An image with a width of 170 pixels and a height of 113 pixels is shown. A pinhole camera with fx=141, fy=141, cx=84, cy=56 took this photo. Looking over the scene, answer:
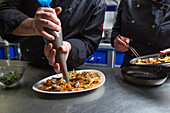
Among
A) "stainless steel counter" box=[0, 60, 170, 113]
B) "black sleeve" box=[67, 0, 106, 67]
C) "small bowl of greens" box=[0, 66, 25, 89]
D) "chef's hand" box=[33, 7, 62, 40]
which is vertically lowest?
"stainless steel counter" box=[0, 60, 170, 113]

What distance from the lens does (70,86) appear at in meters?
0.81

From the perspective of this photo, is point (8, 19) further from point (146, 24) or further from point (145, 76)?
point (146, 24)

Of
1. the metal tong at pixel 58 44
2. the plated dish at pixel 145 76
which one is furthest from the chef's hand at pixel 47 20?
the plated dish at pixel 145 76

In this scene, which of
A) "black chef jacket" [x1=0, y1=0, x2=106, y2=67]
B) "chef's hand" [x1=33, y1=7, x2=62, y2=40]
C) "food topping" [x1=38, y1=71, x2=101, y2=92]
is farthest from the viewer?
"black chef jacket" [x1=0, y1=0, x2=106, y2=67]

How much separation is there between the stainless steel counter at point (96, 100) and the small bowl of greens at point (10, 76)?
0.14ft

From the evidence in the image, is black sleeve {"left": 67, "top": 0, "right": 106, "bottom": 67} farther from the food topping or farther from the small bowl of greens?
the small bowl of greens

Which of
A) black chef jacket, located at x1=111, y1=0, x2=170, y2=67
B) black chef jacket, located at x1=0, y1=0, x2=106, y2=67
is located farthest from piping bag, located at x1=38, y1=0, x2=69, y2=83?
black chef jacket, located at x1=111, y1=0, x2=170, y2=67

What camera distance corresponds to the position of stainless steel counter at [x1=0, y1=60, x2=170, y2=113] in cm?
68

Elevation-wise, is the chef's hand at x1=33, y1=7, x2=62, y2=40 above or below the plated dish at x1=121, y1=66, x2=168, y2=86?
above

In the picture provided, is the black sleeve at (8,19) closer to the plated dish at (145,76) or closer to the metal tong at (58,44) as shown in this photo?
the metal tong at (58,44)

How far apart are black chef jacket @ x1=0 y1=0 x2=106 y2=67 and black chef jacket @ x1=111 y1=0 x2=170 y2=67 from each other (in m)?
0.41

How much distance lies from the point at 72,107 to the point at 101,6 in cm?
89

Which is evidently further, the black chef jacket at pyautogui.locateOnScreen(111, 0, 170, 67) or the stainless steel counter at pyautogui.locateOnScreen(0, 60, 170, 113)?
the black chef jacket at pyautogui.locateOnScreen(111, 0, 170, 67)

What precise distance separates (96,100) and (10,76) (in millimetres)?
554
